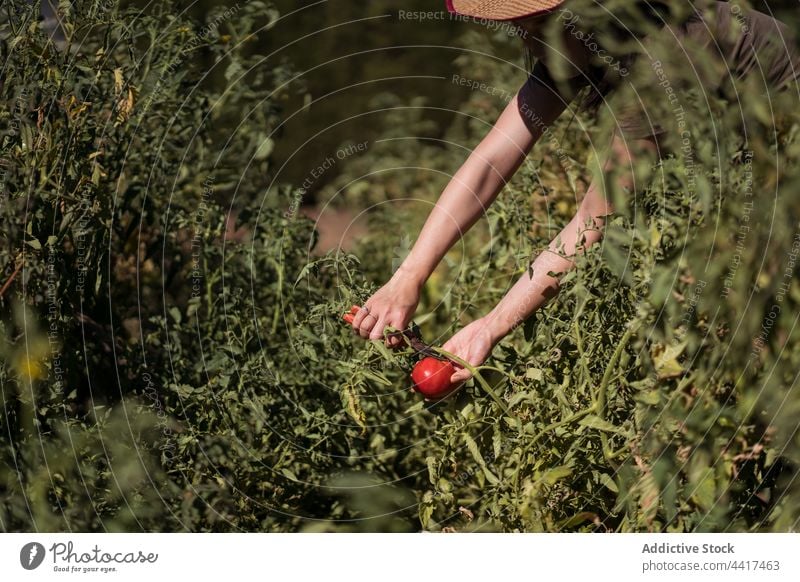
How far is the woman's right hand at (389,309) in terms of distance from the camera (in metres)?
1.73

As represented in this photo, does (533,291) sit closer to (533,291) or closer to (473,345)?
(533,291)

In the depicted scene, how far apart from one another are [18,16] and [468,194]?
2.74 ft

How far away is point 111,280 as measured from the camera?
2137 mm

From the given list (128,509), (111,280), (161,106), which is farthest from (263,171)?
(128,509)

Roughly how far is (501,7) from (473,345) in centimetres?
56

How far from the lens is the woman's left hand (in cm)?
176

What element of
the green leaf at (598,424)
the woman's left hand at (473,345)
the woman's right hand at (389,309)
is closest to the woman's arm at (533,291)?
the woman's left hand at (473,345)

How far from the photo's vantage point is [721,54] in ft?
Result: 5.44

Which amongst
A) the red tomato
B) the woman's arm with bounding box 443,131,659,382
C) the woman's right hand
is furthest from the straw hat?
the red tomato

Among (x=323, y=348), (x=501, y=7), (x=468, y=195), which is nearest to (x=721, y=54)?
(x=501, y=7)

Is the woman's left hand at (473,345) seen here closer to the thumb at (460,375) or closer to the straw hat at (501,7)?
the thumb at (460,375)

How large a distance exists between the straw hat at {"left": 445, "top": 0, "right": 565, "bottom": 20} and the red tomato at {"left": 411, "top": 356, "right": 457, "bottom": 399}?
555mm

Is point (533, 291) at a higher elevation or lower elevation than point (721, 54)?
lower

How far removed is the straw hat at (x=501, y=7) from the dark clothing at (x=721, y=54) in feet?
0.56
